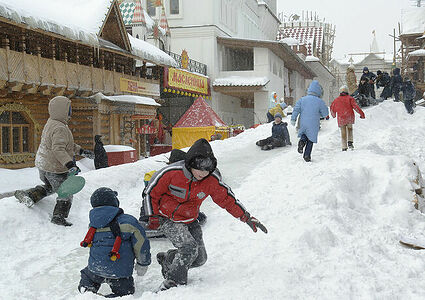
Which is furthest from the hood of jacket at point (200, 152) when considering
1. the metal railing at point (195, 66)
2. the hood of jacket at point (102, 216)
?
the metal railing at point (195, 66)

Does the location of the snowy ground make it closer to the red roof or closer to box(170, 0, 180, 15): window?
the red roof

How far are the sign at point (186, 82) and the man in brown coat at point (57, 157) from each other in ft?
59.9

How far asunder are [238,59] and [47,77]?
22425 mm

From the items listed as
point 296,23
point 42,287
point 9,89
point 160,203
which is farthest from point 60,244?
point 296,23

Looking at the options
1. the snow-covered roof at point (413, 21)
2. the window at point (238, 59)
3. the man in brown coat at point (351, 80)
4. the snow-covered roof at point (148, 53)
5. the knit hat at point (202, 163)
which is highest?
the snow-covered roof at point (413, 21)

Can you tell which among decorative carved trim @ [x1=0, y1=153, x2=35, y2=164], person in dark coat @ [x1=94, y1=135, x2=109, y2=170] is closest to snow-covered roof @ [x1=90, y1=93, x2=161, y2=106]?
decorative carved trim @ [x1=0, y1=153, x2=35, y2=164]

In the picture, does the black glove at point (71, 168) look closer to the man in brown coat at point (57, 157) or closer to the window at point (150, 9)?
the man in brown coat at point (57, 157)

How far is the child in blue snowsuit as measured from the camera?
366 cm

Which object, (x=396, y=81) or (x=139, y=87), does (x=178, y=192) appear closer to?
(x=396, y=81)

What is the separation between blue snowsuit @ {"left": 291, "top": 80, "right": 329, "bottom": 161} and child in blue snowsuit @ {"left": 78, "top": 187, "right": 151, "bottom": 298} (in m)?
6.26

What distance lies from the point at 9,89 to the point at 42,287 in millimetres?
10797

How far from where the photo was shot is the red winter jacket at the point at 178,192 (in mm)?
3822

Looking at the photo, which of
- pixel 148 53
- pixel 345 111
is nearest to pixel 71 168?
pixel 345 111

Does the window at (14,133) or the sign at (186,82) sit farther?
the sign at (186,82)
